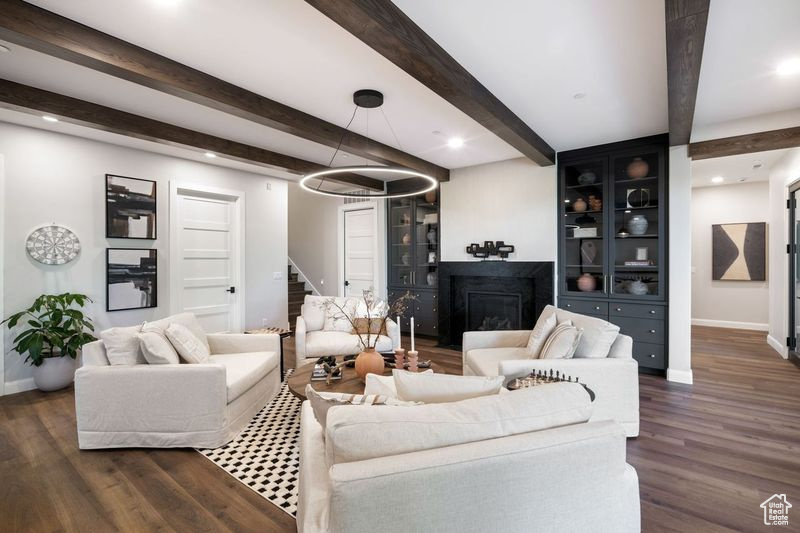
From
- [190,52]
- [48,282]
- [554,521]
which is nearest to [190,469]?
[554,521]

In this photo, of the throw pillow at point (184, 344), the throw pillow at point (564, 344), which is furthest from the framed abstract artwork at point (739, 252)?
the throw pillow at point (184, 344)

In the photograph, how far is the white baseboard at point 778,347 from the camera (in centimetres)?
486

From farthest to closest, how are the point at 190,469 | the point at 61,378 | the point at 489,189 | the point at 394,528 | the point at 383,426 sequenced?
the point at 489,189, the point at 61,378, the point at 190,469, the point at 383,426, the point at 394,528

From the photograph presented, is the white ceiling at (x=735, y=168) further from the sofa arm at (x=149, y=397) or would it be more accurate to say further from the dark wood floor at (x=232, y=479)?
the sofa arm at (x=149, y=397)

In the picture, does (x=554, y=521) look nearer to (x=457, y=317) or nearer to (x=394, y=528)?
(x=394, y=528)

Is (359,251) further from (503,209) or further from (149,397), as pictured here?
(149,397)

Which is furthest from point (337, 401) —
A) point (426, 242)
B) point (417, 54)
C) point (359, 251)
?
point (359, 251)

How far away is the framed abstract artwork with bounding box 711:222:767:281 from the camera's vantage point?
21.6 ft

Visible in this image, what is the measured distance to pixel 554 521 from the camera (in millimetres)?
1205

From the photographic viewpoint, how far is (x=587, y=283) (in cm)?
478

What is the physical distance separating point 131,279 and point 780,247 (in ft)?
26.3

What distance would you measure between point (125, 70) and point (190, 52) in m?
0.40

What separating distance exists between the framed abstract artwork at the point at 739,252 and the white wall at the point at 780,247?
1605mm

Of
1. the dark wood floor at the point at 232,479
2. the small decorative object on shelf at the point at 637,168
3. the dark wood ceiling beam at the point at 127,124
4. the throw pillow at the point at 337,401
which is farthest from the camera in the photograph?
the small decorative object on shelf at the point at 637,168
